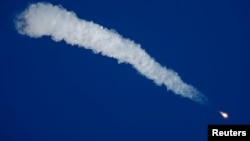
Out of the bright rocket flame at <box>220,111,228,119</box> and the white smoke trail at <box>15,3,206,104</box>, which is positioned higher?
the white smoke trail at <box>15,3,206,104</box>

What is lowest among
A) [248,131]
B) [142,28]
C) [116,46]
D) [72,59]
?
[248,131]

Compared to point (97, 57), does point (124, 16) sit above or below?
above

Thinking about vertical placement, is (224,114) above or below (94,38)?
below

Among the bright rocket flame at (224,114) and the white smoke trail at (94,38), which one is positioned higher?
the white smoke trail at (94,38)

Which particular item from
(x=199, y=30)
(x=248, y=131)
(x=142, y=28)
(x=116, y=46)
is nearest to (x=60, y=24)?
(x=116, y=46)

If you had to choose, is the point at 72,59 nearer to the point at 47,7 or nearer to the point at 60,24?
the point at 60,24

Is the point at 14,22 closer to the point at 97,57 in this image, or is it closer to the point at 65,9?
the point at 65,9
